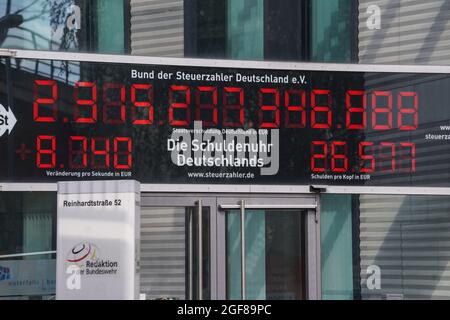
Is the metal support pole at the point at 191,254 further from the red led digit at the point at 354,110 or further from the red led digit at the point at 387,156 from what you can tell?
the red led digit at the point at 387,156

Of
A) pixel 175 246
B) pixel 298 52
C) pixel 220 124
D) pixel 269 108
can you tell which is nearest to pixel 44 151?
pixel 175 246

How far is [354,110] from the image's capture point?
48.0ft

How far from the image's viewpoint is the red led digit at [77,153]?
14.1m

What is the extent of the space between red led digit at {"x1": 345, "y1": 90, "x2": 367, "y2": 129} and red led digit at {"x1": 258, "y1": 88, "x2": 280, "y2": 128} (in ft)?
2.83

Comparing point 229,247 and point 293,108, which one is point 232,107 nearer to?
point 293,108

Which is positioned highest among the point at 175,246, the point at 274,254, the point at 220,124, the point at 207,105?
the point at 207,105

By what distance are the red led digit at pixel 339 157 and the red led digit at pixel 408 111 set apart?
0.75 meters

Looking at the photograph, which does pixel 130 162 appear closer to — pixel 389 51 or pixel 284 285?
pixel 284 285

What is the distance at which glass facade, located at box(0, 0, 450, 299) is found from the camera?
14.6m

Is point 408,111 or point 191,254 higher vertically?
point 408,111

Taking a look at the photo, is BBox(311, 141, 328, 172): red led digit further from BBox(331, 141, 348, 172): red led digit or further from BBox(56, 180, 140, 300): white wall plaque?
BBox(56, 180, 140, 300): white wall plaque

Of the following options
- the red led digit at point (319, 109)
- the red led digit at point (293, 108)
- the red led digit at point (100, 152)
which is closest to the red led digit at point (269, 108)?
the red led digit at point (293, 108)

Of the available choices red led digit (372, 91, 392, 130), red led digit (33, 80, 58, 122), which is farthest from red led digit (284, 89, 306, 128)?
red led digit (33, 80, 58, 122)

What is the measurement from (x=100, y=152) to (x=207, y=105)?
141cm
